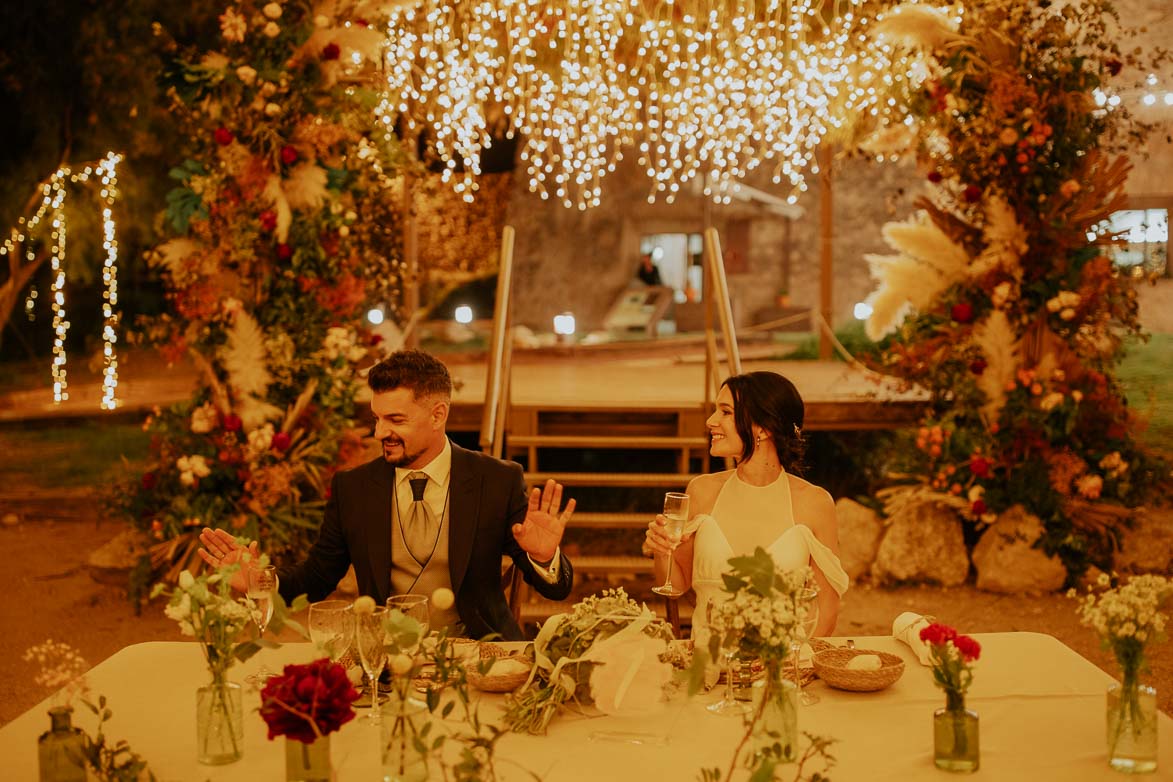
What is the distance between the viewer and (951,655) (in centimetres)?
213

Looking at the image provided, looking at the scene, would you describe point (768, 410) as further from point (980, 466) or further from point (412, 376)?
point (980, 466)

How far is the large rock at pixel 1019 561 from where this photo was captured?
6523 mm

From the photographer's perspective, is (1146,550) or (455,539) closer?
(455,539)

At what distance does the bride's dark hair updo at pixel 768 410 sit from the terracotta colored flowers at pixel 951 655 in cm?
134

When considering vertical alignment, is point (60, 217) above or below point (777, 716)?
above

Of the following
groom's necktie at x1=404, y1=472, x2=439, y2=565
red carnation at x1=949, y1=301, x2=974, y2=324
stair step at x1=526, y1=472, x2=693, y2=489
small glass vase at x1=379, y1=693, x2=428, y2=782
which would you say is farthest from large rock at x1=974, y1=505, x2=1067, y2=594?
→ small glass vase at x1=379, y1=693, x2=428, y2=782

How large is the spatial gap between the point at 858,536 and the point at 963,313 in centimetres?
141

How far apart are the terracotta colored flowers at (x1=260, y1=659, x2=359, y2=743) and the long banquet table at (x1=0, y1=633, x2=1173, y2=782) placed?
0.28 metres

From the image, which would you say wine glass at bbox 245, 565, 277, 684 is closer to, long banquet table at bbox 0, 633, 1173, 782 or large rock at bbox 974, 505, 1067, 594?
long banquet table at bbox 0, 633, 1173, 782

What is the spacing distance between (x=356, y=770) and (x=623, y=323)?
1417cm

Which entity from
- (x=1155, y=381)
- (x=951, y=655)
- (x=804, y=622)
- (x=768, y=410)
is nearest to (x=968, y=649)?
(x=951, y=655)

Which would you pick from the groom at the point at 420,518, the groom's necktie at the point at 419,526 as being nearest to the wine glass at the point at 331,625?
the groom at the point at 420,518

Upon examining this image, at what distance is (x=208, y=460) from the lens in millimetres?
6098

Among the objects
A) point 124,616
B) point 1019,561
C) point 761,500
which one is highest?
point 761,500
